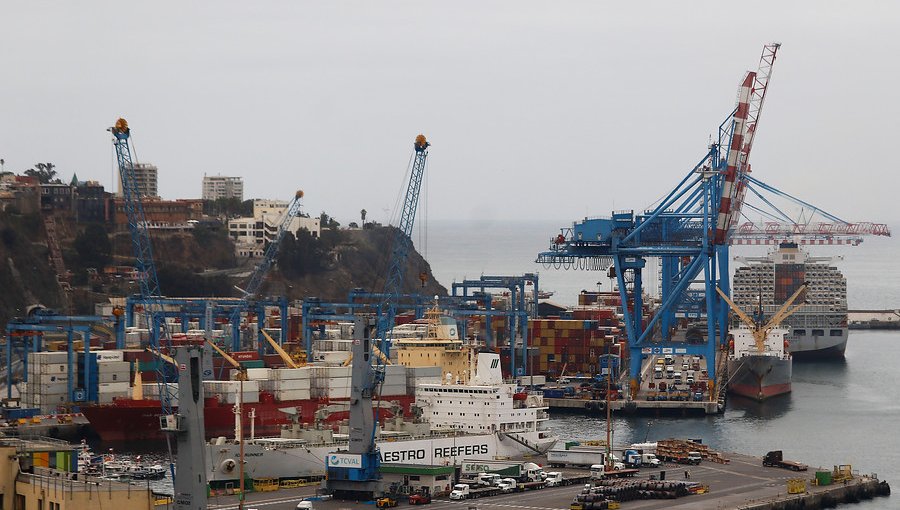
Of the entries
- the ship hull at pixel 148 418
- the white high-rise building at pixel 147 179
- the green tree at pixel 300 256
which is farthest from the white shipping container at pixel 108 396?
the white high-rise building at pixel 147 179

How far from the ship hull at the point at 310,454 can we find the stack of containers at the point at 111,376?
1914 centimetres

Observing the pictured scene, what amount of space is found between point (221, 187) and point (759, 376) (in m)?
94.7

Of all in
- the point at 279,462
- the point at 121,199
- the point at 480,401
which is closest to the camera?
the point at 279,462

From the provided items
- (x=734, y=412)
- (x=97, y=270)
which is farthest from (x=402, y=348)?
(x=97, y=270)

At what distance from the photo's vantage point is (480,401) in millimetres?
49688

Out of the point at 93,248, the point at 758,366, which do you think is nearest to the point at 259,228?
the point at 93,248

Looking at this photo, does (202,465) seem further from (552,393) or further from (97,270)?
(97,270)

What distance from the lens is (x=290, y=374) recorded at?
59.2 metres

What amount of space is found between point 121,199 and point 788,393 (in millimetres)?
55933

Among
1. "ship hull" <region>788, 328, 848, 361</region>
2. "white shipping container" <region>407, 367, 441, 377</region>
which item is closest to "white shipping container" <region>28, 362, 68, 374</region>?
"white shipping container" <region>407, 367, 441, 377</region>

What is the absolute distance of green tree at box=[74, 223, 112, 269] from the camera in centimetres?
10469

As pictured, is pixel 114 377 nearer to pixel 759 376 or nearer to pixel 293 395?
pixel 293 395

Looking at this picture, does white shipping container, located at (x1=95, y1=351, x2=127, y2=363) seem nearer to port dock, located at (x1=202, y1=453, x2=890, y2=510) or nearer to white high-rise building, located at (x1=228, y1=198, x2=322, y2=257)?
port dock, located at (x1=202, y1=453, x2=890, y2=510)

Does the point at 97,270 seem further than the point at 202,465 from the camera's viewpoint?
Yes
